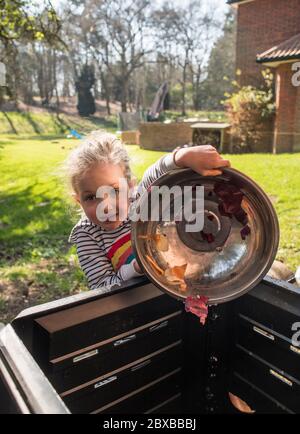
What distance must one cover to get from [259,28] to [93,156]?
49.4 feet

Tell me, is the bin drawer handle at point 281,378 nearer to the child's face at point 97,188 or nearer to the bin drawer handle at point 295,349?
the bin drawer handle at point 295,349

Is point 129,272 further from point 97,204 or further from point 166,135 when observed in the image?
point 166,135

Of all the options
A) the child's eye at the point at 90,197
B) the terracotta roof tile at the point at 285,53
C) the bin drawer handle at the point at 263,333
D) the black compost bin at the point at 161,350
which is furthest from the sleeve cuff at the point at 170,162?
the terracotta roof tile at the point at 285,53

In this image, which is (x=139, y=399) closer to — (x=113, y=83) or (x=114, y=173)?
(x=114, y=173)

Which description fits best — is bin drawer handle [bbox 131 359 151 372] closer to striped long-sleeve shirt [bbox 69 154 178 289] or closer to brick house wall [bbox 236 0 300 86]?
striped long-sleeve shirt [bbox 69 154 178 289]

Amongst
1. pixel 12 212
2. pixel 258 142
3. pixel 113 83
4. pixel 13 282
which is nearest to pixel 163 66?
pixel 113 83

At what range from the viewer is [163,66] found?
44.2 metres

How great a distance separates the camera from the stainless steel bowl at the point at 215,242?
1.19 meters

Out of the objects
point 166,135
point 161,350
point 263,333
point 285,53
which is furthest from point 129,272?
point 166,135

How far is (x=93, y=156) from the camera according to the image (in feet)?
5.44

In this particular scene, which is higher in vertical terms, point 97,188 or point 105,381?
point 97,188

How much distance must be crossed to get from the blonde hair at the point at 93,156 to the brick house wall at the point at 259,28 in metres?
13.6

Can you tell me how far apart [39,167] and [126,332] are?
10.5 m

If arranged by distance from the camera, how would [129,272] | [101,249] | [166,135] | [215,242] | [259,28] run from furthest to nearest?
[166,135] → [259,28] → [101,249] → [129,272] → [215,242]
